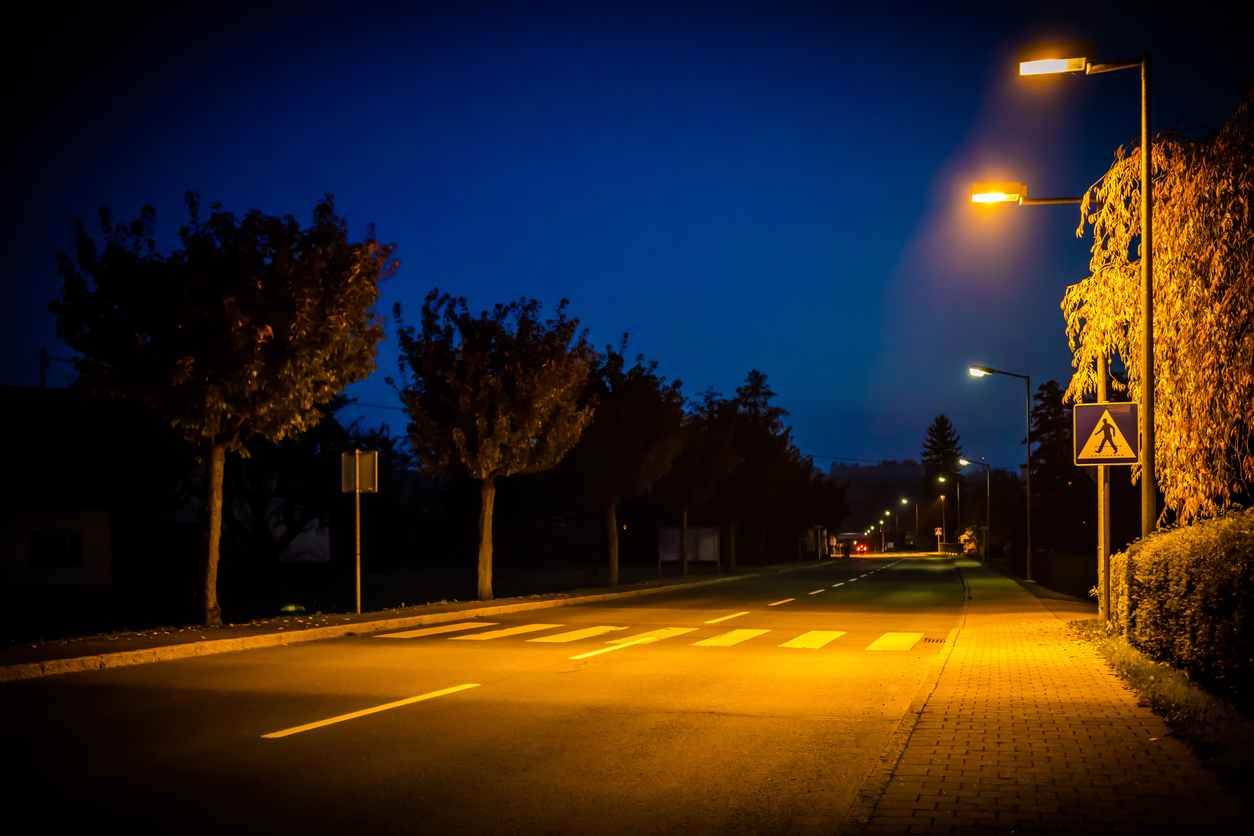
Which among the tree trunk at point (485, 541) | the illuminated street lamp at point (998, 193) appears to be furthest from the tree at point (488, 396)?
the illuminated street lamp at point (998, 193)

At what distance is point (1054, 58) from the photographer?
11.4 meters

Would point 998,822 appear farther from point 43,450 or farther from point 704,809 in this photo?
point 43,450

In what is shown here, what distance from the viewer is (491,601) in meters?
22.7

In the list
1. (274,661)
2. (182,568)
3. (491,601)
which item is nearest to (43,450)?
(182,568)

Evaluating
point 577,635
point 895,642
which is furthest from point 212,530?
point 895,642

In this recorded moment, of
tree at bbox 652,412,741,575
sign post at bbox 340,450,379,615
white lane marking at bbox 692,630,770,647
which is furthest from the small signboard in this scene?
tree at bbox 652,412,741,575

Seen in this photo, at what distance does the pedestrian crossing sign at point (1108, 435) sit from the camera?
1310 cm

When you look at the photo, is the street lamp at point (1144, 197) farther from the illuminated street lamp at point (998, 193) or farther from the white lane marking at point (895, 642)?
the white lane marking at point (895, 642)

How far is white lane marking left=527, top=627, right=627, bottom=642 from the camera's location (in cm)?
1540

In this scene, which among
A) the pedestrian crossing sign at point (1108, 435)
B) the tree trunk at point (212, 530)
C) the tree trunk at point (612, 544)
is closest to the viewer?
the pedestrian crossing sign at point (1108, 435)

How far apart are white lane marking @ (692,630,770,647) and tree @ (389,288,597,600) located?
29.7 feet

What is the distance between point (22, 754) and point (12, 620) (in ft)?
68.8

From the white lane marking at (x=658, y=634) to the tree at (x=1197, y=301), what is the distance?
7.70 meters

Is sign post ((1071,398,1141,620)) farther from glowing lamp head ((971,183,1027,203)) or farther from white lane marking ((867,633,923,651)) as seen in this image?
white lane marking ((867,633,923,651))
